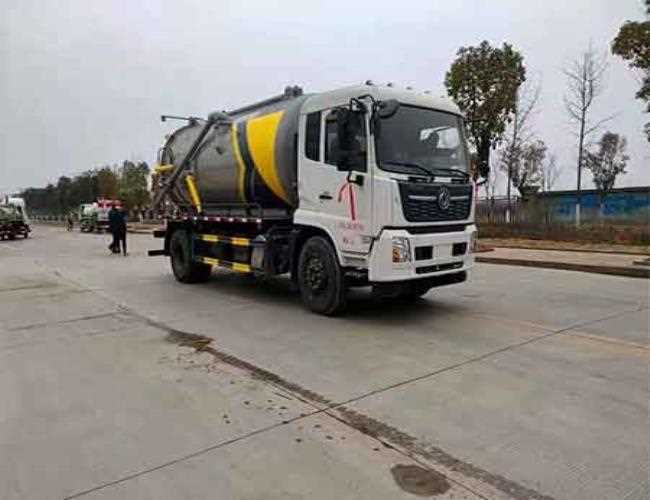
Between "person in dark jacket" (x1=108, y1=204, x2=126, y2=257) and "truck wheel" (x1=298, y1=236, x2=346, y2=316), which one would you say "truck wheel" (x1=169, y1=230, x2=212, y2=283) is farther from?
"person in dark jacket" (x1=108, y1=204, x2=126, y2=257)

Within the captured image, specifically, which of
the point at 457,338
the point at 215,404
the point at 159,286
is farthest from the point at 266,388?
the point at 159,286

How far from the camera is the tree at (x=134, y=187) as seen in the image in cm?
5675

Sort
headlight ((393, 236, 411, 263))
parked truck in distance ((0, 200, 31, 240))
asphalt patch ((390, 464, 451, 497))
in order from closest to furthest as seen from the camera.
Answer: asphalt patch ((390, 464, 451, 497)) < headlight ((393, 236, 411, 263)) < parked truck in distance ((0, 200, 31, 240))

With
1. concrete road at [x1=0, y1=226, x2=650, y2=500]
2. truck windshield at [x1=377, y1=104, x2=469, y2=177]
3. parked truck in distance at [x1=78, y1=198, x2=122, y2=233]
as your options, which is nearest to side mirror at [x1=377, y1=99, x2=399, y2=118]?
truck windshield at [x1=377, y1=104, x2=469, y2=177]

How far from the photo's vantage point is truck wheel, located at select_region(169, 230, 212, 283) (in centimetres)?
1148

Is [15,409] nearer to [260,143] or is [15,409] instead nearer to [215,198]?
[260,143]

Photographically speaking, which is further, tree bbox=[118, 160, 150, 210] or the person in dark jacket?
tree bbox=[118, 160, 150, 210]

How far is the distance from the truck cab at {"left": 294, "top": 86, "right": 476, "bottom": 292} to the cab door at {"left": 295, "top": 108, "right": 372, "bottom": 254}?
0.01 m

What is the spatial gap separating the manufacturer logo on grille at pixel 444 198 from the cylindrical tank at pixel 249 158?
216cm

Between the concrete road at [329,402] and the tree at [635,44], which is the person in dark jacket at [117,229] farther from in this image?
the tree at [635,44]

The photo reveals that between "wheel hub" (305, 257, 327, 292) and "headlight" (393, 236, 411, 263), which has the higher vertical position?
"headlight" (393, 236, 411, 263)

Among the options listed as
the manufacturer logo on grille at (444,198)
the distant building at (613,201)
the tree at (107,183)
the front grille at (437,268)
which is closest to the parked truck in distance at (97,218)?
the tree at (107,183)

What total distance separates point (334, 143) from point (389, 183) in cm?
105

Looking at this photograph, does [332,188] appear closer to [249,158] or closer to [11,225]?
[249,158]
